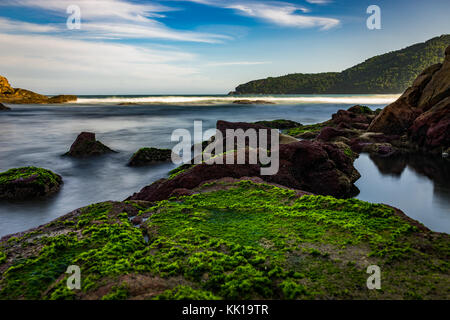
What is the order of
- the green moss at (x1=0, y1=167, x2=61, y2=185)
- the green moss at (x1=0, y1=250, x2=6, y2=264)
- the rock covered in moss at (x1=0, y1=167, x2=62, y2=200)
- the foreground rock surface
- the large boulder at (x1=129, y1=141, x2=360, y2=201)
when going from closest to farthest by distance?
the green moss at (x1=0, y1=250, x2=6, y2=264)
the large boulder at (x1=129, y1=141, x2=360, y2=201)
the rock covered in moss at (x1=0, y1=167, x2=62, y2=200)
the green moss at (x1=0, y1=167, x2=61, y2=185)
the foreground rock surface

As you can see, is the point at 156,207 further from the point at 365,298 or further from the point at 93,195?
the point at 93,195

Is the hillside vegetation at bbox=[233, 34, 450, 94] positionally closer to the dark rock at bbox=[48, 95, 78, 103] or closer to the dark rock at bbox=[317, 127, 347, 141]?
the dark rock at bbox=[317, 127, 347, 141]

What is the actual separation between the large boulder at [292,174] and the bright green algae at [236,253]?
2281mm

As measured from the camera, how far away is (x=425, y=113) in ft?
52.9

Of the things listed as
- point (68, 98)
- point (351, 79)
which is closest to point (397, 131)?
point (68, 98)

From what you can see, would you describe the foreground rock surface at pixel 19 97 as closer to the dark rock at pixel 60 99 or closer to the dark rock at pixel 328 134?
the dark rock at pixel 60 99

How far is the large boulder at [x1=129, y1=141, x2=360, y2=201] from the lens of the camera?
318 inches

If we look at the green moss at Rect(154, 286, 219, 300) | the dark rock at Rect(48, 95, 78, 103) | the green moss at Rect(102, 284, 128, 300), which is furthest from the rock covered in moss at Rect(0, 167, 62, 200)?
the dark rock at Rect(48, 95, 78, 103)

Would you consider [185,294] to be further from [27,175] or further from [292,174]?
[27,175]

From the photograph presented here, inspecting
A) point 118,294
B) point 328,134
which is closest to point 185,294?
point 118,294

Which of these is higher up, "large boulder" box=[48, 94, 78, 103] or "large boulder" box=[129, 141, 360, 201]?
"large boulder" box=[48, 94, 78, 103]

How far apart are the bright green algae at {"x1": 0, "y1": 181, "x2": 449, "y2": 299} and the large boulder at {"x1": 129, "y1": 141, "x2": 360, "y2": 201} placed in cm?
228

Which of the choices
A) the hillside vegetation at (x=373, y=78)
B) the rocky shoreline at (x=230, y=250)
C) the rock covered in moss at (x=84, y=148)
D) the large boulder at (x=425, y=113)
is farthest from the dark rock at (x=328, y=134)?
the hillside vegetation at (x=373, y=78)

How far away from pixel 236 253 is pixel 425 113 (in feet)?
55.1
